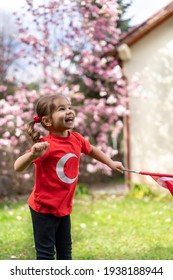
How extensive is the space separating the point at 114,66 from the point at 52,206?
4.27m

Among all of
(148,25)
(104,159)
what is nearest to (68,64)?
(148,25)

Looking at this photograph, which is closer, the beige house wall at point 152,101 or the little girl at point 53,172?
the little girl at point 53,172

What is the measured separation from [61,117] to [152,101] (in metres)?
4.07

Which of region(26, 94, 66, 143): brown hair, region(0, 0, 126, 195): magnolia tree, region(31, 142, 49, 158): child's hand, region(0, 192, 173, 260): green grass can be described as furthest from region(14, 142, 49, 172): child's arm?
region(0, 0, 126, 195): magnolia tree

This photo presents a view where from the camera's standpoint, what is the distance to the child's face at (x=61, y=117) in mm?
2471

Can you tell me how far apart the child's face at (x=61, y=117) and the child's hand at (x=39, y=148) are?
19cm

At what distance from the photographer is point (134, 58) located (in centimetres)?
647

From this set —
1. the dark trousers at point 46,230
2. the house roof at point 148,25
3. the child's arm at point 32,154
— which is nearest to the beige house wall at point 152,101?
the house roof at point 148,25

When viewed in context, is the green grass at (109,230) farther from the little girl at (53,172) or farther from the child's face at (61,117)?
the child's face at (61,117)

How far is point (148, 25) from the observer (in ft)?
20.0

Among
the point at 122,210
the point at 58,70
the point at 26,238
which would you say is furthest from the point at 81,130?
the point at 26,238

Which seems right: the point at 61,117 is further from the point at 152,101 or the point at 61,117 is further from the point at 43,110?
the point at 152,101
